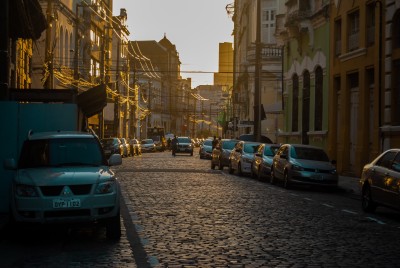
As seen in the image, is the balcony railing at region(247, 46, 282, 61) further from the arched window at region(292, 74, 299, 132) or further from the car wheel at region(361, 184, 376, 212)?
the car wheel at region(361, 184, 376, 212)

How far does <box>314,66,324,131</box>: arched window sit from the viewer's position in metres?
35.7

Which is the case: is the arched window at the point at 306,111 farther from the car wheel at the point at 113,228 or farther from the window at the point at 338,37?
the car wheel at the point at 113,228

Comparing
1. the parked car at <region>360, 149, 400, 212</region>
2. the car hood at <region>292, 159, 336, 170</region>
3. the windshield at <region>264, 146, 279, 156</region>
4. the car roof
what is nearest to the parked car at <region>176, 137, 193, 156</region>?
the windshield at <region>264, 146, 279, 156</region>

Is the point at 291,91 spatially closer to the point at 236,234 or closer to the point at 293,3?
the point at 293,3

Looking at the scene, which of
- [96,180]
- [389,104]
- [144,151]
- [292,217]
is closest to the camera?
[96,180]

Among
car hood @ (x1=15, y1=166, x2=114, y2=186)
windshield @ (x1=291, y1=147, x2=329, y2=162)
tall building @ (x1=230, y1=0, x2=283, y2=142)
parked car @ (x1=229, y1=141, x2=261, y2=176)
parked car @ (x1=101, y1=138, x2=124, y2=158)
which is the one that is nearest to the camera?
car hood @ (x1=15, y1=166, x2=114, y2=186)

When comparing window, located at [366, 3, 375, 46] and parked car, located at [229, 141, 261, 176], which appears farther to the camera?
parked car, located at [229, 141, 261, 176]

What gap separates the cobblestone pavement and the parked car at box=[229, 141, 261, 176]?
10.1 m

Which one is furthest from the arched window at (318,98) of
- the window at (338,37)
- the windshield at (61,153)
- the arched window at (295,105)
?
the windshield at (61,153)

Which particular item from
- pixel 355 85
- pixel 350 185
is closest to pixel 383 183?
pixel 350 185

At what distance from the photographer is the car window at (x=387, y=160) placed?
51.1ft

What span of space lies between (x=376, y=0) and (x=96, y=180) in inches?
749

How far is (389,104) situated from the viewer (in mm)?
25672

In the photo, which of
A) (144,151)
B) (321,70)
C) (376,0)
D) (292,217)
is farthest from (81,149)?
(144,151)
